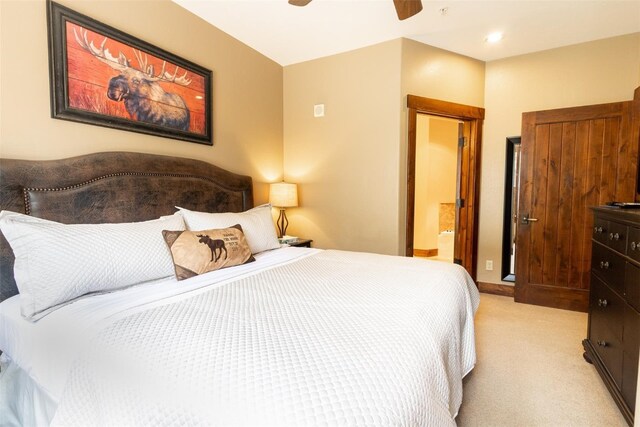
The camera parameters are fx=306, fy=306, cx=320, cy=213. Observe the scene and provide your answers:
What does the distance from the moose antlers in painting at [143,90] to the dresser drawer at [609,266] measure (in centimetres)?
304

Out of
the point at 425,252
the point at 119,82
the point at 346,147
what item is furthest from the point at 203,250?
the point at 425,252

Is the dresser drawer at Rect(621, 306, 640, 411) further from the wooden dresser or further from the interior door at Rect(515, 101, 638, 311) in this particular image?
the interior door at Rect(515, 101, 638, 311)

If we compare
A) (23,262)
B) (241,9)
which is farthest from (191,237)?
(241,9)

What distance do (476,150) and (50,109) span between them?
149 inches

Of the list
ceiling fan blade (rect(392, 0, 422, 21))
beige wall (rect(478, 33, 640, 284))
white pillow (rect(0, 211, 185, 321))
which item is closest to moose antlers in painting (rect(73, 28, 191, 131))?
white pillow (rect(0, 211, 185, 321))

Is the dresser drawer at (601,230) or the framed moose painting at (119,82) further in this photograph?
the dresser drawer at (601,230)

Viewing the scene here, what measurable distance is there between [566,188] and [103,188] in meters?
3.97

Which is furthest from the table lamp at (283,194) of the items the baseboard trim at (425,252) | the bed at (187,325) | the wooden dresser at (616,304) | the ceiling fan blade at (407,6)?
the baseboard trim at (425,252)

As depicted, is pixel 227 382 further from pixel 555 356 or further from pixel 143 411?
pixel 555 356

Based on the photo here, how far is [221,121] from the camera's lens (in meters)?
2.83

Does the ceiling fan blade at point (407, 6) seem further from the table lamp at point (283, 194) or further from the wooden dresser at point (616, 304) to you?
the table lamp at point (283, 194)

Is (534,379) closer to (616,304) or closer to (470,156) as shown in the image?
(616,304)

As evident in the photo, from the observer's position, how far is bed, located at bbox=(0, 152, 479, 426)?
0.79m

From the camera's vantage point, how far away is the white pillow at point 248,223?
2.08 meters
